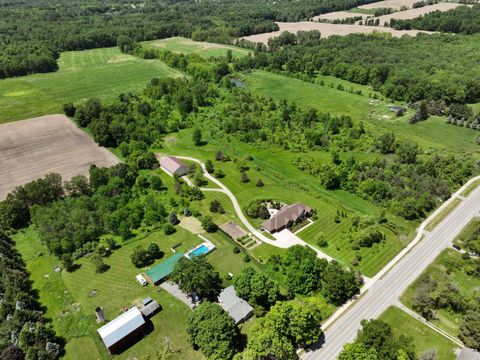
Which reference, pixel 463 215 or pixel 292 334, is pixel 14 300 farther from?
pixel 463 215

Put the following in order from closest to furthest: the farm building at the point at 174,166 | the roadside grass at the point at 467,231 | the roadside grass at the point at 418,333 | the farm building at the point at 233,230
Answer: the roadside grass at the point at 418,333 → the roadside grass at the point at 467,231 → the farm building at the point at 233,230 → the farm building at the point at 174,166

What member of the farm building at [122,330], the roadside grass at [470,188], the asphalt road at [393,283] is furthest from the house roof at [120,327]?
the roadside grass at [470,188]

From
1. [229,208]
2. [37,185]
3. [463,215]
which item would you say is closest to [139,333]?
[229,208]

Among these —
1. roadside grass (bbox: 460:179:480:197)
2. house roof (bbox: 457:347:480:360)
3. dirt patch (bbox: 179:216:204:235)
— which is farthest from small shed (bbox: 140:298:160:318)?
roadside grass (bbox: 460:179:480:197)

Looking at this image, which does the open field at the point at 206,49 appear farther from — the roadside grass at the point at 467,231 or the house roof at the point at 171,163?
the roadside grass at the point at 467,231

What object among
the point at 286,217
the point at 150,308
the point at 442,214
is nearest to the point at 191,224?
the point at 286,217

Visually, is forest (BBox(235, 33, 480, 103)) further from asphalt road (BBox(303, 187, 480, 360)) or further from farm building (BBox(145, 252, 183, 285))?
farm building (BBox(145, 252, 183, 285))
